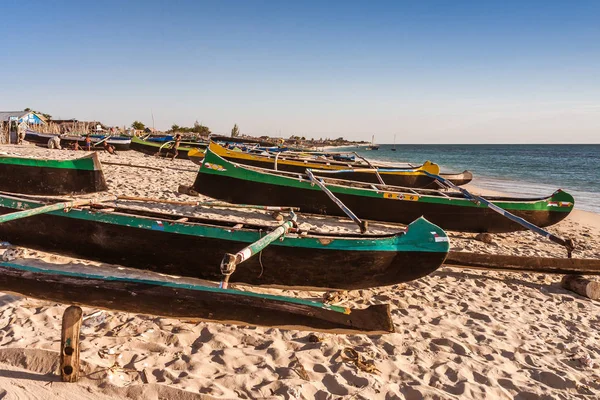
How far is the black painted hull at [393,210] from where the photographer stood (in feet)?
24.9

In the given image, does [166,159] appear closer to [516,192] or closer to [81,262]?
[81,262]

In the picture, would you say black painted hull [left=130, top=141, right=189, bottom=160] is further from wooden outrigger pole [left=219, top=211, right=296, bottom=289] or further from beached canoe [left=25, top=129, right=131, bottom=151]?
wooden outrigger pole [left=219, top=211, right=296, bottom=289]

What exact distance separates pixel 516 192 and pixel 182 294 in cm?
1915

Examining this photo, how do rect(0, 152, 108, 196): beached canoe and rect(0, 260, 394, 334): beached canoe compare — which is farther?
rect(0, 152, 108, 196): beached canoe

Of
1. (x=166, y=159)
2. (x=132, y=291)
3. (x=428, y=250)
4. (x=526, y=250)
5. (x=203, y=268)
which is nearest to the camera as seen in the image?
(x=132, y=291)

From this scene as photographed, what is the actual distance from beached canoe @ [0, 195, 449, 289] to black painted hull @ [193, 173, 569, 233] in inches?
138

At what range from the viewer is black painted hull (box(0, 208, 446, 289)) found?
3961 mm

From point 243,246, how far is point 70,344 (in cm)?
191

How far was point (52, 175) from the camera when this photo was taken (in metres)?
7.90

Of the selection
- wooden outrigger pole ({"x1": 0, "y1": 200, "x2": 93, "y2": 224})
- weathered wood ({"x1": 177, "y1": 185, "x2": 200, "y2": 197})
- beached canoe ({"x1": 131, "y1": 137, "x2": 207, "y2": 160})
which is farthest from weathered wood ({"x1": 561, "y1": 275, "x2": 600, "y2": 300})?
beached canoe ({"x1": 131, "y1": 137, "x2": 207, "y2": 160})

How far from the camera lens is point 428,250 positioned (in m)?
3.85

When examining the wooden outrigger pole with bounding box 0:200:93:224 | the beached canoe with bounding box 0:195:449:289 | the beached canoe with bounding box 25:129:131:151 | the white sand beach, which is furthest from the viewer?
the beached canoe with bounding box 25:129:131:151

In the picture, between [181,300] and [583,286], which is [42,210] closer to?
[181,300]

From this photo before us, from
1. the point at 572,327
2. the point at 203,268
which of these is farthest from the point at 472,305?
the point at 203,268
